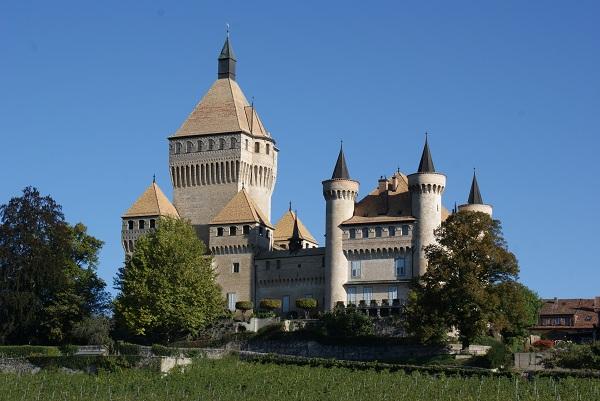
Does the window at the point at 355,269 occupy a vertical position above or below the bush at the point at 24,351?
above

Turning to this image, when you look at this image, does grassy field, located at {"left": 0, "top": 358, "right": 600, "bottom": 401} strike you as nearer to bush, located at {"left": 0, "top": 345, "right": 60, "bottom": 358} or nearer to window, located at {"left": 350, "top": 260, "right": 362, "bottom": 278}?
bush, located at {"left": 0, "top": 345, "right": 60, "bottom": 358}

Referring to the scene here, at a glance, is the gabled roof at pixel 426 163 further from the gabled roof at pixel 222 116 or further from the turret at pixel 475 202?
the gabled roof at pixel 222 116

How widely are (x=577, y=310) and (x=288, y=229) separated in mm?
24283

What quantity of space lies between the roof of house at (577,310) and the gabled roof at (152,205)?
103 feet

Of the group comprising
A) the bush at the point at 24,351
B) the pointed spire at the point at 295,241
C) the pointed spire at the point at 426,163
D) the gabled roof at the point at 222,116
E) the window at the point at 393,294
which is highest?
the gabled roof at the point at 222,116

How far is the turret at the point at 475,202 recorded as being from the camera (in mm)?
89062

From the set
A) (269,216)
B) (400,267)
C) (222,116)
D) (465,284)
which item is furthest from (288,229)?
(465,284)

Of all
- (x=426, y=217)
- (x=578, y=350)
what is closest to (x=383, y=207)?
(x=426, y=217)

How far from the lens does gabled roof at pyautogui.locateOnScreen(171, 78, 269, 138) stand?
3848 inches

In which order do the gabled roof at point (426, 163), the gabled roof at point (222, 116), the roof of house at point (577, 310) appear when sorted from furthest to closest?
the roof of house at point (577, 310), the gabled roof at point (222, 116), the gabled roof at point (426, 163)

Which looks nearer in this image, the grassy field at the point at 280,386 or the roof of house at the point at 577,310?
the grassy field at the point at 280,386

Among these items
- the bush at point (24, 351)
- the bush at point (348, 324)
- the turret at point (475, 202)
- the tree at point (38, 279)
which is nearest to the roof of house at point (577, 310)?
the turret at point (475, 202)

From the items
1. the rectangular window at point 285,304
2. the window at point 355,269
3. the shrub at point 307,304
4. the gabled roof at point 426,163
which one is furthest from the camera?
the rectangular window at point 285,304

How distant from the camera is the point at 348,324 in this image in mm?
80938
